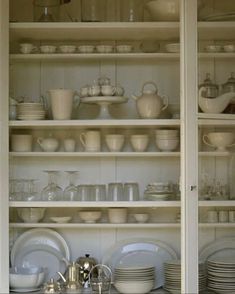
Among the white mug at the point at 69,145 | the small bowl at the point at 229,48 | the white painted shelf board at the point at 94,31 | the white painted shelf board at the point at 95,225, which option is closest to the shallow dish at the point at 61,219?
the white painted shelf board at the point at 95,225

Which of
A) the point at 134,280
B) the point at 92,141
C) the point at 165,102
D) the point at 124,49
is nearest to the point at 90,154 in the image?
the point at 92,141

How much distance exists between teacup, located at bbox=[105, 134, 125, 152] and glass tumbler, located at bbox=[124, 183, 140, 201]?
215mm

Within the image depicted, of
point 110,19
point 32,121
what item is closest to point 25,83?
point 32,121

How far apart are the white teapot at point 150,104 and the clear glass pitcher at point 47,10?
0.67 metres

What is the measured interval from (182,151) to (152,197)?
0.46m

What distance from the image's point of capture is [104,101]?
3.44 meters

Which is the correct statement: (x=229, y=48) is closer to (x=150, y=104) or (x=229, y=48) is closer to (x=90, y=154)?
(x=150, y=104)

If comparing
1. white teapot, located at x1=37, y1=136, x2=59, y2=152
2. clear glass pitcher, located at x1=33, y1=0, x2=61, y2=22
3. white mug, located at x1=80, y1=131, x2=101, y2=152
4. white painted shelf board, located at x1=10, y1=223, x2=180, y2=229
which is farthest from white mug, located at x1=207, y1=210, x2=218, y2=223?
clear glass pitcher, located at x1=33, y1=0, x2=61, y2=22

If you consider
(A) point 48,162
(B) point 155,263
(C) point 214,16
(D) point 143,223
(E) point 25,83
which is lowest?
(B) point 155,263

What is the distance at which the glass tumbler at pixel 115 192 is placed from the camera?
137 inches

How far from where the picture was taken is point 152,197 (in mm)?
3457

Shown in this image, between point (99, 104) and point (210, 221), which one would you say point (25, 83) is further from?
point (210, 221)

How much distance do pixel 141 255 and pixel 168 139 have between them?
694mm

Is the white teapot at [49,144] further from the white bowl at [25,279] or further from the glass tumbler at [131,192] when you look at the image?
the white bowl at [25,279]
